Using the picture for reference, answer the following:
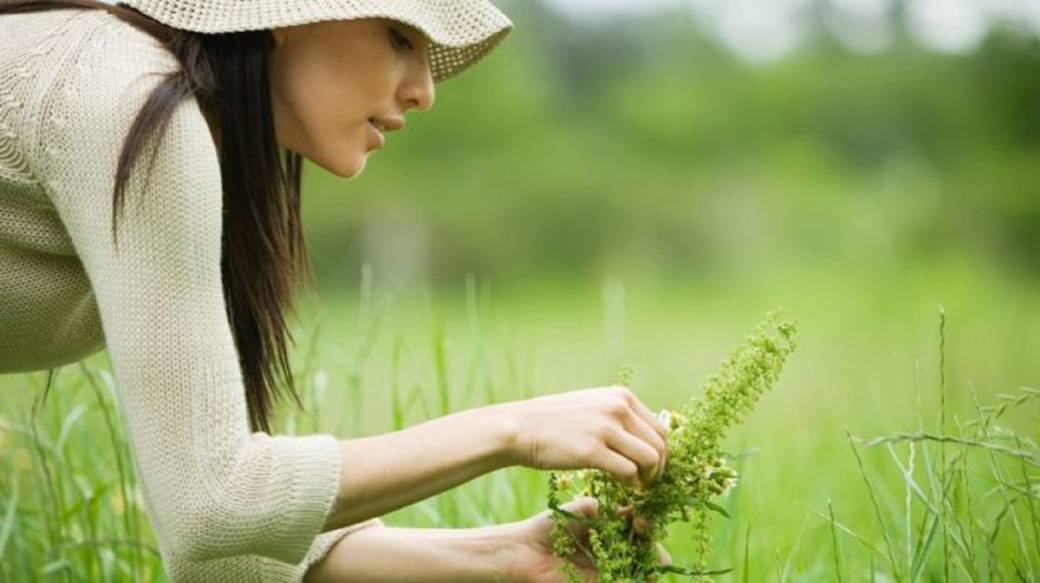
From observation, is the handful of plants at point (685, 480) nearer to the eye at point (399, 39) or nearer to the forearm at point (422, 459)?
the forearm at point (422, 459)

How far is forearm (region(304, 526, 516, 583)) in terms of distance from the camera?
8.07 ft

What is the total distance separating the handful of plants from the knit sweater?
342mm

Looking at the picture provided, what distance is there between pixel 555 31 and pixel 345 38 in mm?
44367

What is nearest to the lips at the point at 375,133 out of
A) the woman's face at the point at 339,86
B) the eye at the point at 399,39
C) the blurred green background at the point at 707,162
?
the woman's face at the point at 339,86

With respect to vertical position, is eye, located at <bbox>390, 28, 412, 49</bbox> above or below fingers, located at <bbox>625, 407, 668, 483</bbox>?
above

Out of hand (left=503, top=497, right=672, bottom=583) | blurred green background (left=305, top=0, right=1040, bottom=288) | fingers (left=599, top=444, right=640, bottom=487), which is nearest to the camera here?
fingers (left=599, top=444, right=640, bottom=487)

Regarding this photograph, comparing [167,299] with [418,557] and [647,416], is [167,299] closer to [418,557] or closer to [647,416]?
[647,416]

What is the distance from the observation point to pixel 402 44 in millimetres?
2363

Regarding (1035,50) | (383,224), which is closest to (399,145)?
(383,224)

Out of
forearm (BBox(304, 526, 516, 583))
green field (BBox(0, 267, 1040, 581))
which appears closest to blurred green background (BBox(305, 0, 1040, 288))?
green field (BBox(0, 267, 1040, 581))

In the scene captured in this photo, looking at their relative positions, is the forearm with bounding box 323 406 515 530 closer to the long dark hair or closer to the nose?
the long dark hair

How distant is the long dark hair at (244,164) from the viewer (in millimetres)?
2209

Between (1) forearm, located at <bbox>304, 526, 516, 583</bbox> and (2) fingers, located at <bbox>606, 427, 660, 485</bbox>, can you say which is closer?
(2) fingers, located at <bbox>606, 427, 660, 485</bbox>

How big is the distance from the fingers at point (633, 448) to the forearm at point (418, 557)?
1.62ft
